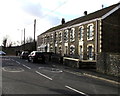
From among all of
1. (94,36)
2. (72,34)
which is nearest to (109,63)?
(94,36)

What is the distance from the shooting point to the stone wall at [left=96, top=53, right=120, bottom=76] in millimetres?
19172

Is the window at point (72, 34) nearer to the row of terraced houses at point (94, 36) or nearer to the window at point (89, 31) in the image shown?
the row of terraced houses at point (94, 36)

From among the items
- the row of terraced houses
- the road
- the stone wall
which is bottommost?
the road

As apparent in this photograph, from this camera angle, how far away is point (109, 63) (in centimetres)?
2041

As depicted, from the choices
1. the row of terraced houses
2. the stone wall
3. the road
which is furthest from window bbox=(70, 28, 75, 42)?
the road

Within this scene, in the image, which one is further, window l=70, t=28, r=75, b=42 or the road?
window l=70, t=28, r=75, b=42

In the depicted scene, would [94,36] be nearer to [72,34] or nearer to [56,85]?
[72,34]

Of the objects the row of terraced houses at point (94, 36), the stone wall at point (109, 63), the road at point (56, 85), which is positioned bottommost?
the road at point (56, 85)

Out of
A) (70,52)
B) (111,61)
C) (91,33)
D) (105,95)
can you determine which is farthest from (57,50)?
(105,95)

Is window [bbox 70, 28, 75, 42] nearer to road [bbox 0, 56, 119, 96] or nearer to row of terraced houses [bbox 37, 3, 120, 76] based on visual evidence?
row of terraced houses [bbox 37, 3, 120, 76]

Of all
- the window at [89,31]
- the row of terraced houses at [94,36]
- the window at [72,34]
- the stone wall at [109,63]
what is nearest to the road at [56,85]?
the stone wall at [109,63]

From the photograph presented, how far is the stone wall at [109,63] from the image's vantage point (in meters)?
19.2

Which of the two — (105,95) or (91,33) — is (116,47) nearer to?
(91,33)

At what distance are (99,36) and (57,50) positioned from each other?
750 inches
